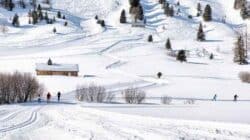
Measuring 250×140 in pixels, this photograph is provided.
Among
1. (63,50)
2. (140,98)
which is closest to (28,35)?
(63,50)

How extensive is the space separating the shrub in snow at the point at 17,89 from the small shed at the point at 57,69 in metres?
22.9

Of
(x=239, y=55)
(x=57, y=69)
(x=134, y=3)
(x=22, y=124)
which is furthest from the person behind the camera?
(x=134, y=3)

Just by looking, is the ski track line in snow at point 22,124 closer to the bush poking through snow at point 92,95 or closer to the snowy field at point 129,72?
the snowy field at point 129,72

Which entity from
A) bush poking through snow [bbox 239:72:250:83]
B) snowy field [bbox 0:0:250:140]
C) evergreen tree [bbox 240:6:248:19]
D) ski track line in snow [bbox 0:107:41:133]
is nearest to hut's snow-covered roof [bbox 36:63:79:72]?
snowy field [bbox 0:0:250:140]

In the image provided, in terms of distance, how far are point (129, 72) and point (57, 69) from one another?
34.6ft

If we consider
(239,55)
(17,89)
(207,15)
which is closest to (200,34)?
(207,15)

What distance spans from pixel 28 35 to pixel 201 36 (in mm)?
36651

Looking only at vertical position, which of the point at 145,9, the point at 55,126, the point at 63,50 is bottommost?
the point at 55,126

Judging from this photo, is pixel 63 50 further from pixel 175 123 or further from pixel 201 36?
pixel 175 123

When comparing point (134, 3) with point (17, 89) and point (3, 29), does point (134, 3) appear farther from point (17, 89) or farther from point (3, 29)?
point (17, 89)

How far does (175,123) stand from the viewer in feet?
74.3

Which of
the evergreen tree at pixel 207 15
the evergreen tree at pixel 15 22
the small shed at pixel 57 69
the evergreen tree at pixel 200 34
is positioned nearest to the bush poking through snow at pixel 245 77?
the small shed at pixel 57 69

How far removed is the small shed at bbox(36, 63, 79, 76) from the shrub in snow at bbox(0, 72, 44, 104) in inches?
902

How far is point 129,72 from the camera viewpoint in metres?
78.2
